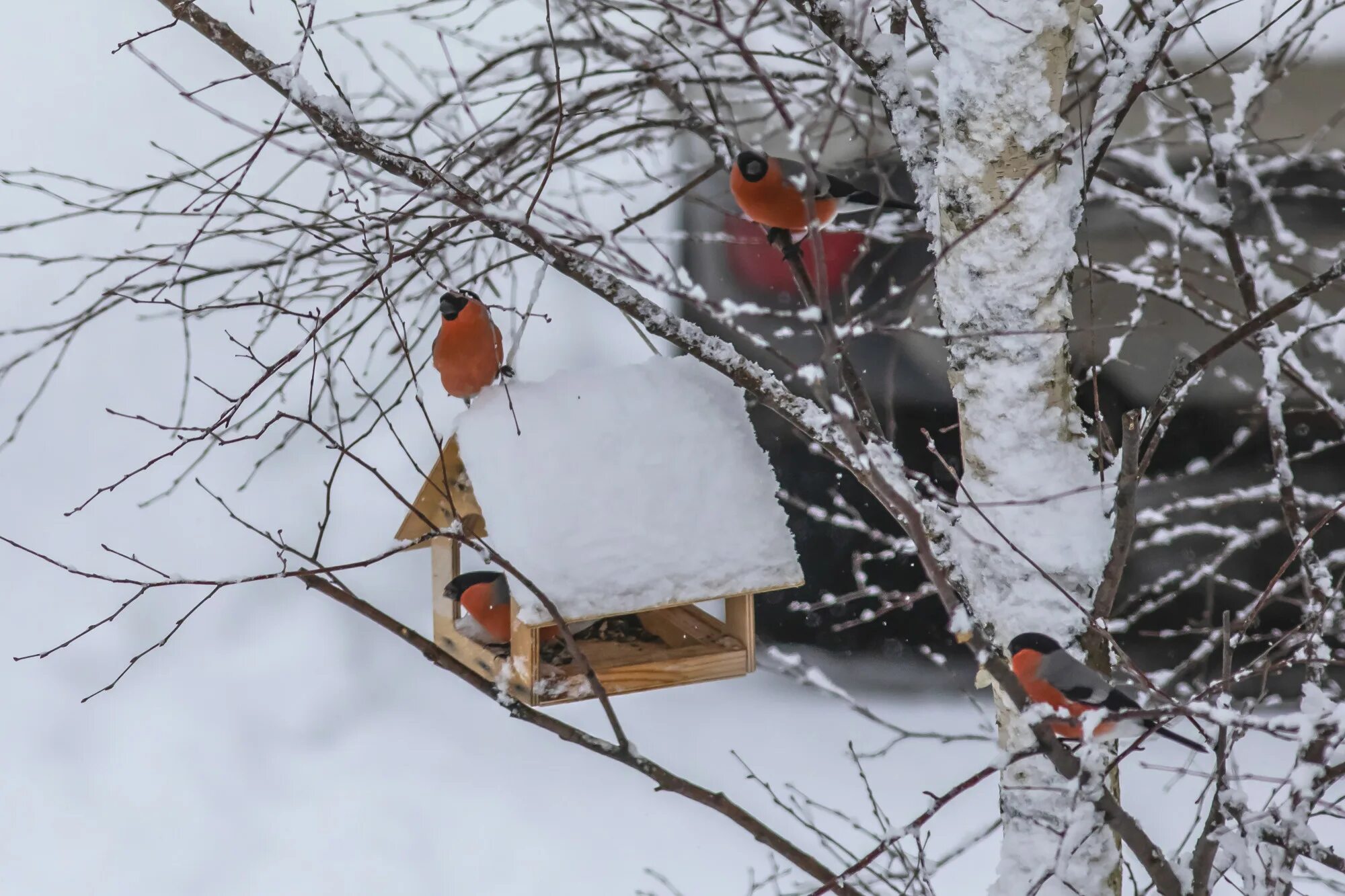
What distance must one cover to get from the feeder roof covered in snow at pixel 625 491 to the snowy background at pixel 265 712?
2480 mm

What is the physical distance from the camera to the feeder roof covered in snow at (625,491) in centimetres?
180

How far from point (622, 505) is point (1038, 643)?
72 centimetres

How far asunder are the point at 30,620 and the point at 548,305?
262 cm

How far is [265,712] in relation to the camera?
459 centimetres

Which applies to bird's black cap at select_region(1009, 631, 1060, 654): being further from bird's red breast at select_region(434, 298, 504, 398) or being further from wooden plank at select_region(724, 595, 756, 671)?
bird's red breast at select_region(434, 298, 504, 398)

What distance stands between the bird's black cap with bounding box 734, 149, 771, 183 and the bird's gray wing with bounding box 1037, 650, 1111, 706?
102cm

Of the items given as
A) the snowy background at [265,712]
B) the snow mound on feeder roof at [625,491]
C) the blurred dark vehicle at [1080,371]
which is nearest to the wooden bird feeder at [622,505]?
the snow mound on feeder roof at [625,491]

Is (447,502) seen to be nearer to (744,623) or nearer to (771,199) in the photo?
(744,623)

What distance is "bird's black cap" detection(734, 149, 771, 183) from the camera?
2.06 metres

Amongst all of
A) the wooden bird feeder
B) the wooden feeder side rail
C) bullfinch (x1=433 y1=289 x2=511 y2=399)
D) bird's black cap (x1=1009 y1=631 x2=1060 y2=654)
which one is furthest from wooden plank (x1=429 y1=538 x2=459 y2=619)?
bird's black cap (x1=1009 y1=631 x2=1060 y2=654)

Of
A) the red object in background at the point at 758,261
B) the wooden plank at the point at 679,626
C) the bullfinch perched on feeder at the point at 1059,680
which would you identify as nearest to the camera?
the bullfinch perched on feeder at the point at 1059,680

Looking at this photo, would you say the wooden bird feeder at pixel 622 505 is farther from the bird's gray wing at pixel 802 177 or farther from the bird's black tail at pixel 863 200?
the bird's black tail at pixel 863 200

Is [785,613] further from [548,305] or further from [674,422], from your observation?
[674,422]

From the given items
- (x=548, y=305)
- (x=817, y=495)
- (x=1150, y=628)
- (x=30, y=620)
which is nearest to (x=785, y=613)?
(x=817, y=495)
